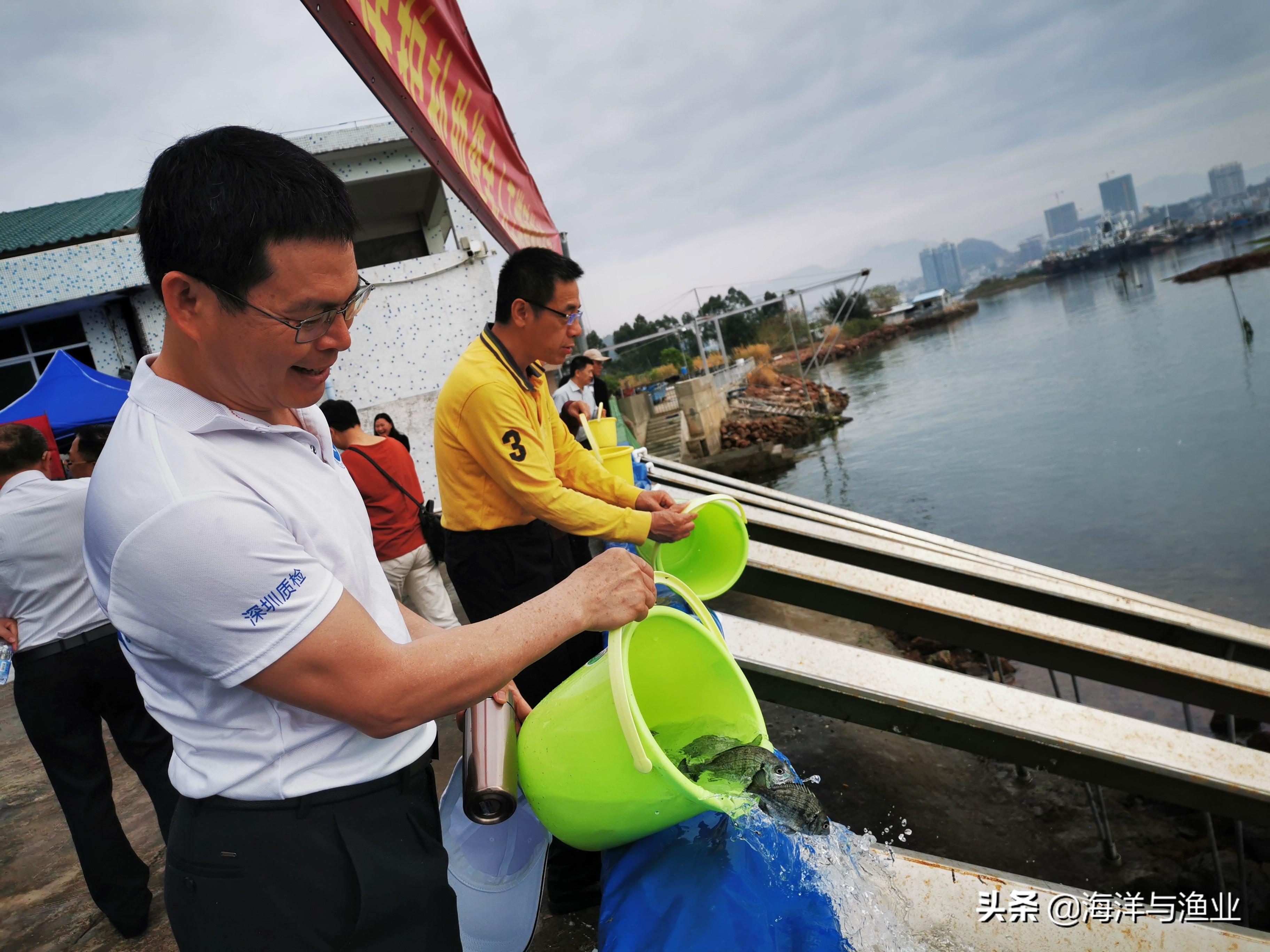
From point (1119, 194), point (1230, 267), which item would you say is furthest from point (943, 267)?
point (1230, 267)

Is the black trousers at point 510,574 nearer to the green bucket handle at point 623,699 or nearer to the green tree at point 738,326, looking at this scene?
the green bucket handle at point 623,699

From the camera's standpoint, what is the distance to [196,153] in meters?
1.01

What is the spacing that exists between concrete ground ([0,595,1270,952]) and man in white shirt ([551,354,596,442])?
11.0 ft

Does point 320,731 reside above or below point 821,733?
above

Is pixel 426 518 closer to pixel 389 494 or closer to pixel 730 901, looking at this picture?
pixel 389 494

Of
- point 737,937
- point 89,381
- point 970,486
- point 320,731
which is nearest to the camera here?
point 320,731

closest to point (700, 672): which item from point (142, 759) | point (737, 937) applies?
point (737, 937)

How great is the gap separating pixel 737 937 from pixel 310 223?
4.51 feet

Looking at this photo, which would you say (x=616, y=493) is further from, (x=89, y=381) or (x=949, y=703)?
(x=89, y=381)

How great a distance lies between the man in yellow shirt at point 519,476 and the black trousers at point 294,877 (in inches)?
56.4

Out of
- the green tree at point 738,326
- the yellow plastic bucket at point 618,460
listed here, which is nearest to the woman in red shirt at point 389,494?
the yellow plastic bucket at point 618,460

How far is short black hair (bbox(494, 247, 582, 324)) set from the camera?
9.07 feet

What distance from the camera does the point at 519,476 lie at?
2.56 meters

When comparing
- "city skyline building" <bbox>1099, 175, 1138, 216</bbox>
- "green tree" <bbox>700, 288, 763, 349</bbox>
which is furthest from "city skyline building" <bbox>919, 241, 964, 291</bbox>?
"green tree" <bbox>700, 288, 763, 349</bbox>
